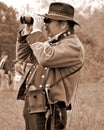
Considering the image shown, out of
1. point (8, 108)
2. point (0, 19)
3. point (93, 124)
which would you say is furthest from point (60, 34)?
point (0, 19)

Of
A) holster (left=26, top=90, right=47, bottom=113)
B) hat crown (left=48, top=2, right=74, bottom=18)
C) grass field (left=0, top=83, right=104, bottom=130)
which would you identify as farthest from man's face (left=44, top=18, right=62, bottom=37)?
grass field (left=0, top=83, right=104, bottom=130)

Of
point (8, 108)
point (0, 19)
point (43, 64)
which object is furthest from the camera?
point (0, 19)

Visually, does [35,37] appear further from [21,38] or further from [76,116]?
[76,116]

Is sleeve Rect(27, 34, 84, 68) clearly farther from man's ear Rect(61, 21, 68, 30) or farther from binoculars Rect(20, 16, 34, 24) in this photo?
binoculars Rect(20, 16, 34, 24)

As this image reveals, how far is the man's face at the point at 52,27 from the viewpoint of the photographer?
4664mm

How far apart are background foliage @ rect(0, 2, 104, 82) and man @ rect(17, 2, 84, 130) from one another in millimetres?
25140

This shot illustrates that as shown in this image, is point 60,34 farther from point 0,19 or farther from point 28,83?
point 0,19

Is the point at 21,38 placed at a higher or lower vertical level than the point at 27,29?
lower

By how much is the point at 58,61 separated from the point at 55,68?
0.11 meters

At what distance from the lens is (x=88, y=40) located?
3247 centimetres

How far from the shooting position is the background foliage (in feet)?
101

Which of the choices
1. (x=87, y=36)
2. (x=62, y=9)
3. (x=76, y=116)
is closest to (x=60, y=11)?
(x=62, y=9)

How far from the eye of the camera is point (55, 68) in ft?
15.0

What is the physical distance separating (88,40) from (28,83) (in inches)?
1097
